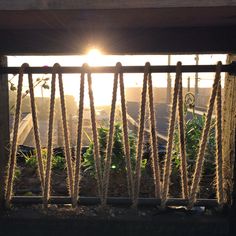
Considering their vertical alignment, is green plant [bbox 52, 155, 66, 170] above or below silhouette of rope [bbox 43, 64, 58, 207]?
below

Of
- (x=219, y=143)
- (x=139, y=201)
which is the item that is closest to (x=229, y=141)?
(x=219, y=143)

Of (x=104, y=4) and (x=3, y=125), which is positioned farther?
(x=3, y=125)

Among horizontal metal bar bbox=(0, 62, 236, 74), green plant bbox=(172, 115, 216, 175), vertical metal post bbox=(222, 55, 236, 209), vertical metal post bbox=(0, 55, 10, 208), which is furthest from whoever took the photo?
green plant bbox=(172, 115, 216, 175)

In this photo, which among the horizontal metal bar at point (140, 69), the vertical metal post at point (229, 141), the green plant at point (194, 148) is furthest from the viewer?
the green plant at point (194, 148)

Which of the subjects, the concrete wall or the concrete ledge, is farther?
the concrete ledge

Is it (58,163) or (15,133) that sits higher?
(15,133)

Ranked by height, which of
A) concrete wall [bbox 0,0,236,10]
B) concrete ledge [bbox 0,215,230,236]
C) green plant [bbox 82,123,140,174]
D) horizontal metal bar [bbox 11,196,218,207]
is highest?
concrete wall [bbox 0,0,236,10]

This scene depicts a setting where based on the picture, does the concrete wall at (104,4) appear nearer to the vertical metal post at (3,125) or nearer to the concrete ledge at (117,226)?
the vertical metal post at (3,125)

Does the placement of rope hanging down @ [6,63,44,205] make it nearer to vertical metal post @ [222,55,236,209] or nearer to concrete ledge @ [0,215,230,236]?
concrete ledge @ [0,215,230,236]

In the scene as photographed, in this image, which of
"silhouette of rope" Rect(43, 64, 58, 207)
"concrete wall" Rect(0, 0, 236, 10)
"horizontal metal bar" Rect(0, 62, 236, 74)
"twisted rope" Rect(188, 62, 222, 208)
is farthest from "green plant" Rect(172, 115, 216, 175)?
"concrete wall" Rect(0, 0, 236, 10)

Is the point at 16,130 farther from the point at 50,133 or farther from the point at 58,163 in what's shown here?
the point at 58,163

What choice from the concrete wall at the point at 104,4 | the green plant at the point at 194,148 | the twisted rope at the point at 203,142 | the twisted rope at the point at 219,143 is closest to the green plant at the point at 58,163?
the green plant at the point at 194,148

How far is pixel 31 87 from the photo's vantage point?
2.41 m

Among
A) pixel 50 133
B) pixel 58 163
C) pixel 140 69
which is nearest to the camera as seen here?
pixel 140 69
